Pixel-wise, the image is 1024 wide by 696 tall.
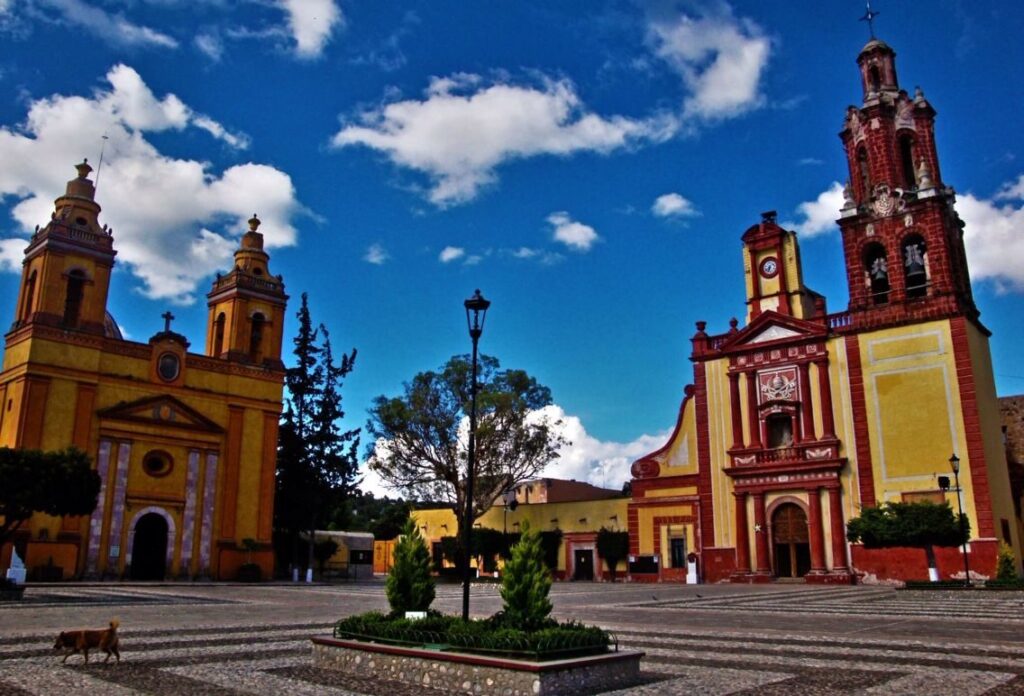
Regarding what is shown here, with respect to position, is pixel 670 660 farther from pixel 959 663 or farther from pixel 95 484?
pixel 95 484

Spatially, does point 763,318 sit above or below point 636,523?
above

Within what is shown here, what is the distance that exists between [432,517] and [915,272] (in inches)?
1280

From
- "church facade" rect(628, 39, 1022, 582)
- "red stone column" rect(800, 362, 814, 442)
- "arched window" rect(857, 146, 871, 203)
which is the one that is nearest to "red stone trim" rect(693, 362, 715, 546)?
"church facade" rect(628, 39, 1022, 582)

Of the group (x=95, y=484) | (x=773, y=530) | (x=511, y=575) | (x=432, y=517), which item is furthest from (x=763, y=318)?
(x=511, y=575)

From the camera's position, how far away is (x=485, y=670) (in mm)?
7707

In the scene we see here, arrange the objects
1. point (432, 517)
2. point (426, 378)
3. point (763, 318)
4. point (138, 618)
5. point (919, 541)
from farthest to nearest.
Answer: point (432, 517) < point (426, 378) < point (763, 318) < point (919, 541) < point (138, 618)

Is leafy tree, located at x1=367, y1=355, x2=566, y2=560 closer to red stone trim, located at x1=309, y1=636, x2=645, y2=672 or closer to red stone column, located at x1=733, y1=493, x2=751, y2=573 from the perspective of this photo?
red stone column, located at x1=733, y1=493, x2=751, y2=573

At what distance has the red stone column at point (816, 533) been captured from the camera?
1388 inches

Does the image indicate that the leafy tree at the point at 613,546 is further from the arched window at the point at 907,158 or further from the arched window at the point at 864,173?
the arched window at the point at 907,158

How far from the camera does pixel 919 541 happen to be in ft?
88.8

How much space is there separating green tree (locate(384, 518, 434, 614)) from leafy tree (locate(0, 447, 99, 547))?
51.7ft

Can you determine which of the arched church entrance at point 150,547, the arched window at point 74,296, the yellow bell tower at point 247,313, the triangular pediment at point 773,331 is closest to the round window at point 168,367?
the yellow bell tower at point 247,313

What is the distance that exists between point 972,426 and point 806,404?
6961mm

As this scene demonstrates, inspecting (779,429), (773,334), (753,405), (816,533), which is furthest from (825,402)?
(816,533)
